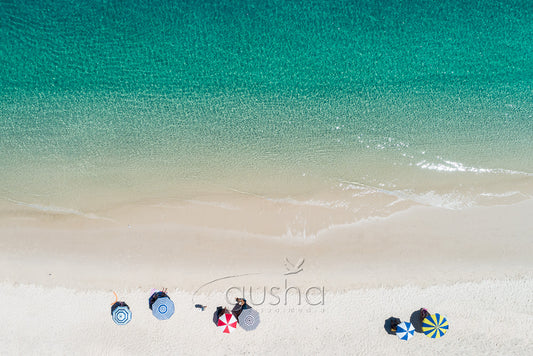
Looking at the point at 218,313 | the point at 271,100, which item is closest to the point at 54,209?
the point at 218,313

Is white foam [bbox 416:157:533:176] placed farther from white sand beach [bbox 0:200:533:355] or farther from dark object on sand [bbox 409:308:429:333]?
dark object on sand [bbox 409:308:429:333]

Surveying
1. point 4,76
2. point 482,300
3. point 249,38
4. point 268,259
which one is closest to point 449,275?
point 482,300

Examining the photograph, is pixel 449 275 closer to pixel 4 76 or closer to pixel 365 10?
pixel 365 10

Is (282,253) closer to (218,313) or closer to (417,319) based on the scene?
(218,313)

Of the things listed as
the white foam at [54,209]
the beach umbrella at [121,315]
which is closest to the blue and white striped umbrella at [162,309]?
the beach umbrella at [121,315]

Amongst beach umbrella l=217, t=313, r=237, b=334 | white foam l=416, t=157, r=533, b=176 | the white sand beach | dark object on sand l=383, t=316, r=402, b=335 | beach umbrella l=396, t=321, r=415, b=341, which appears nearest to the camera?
beach umbrella l=396, t=321, r=415, b=341

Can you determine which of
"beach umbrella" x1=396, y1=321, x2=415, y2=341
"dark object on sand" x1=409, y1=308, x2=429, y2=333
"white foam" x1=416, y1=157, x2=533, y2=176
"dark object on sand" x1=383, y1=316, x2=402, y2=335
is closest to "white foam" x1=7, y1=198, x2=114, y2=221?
"dark object on sand" x1=383, y1=316, x2=402, y2=335

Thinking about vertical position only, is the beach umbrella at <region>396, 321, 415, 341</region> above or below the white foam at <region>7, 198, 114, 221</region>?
below
